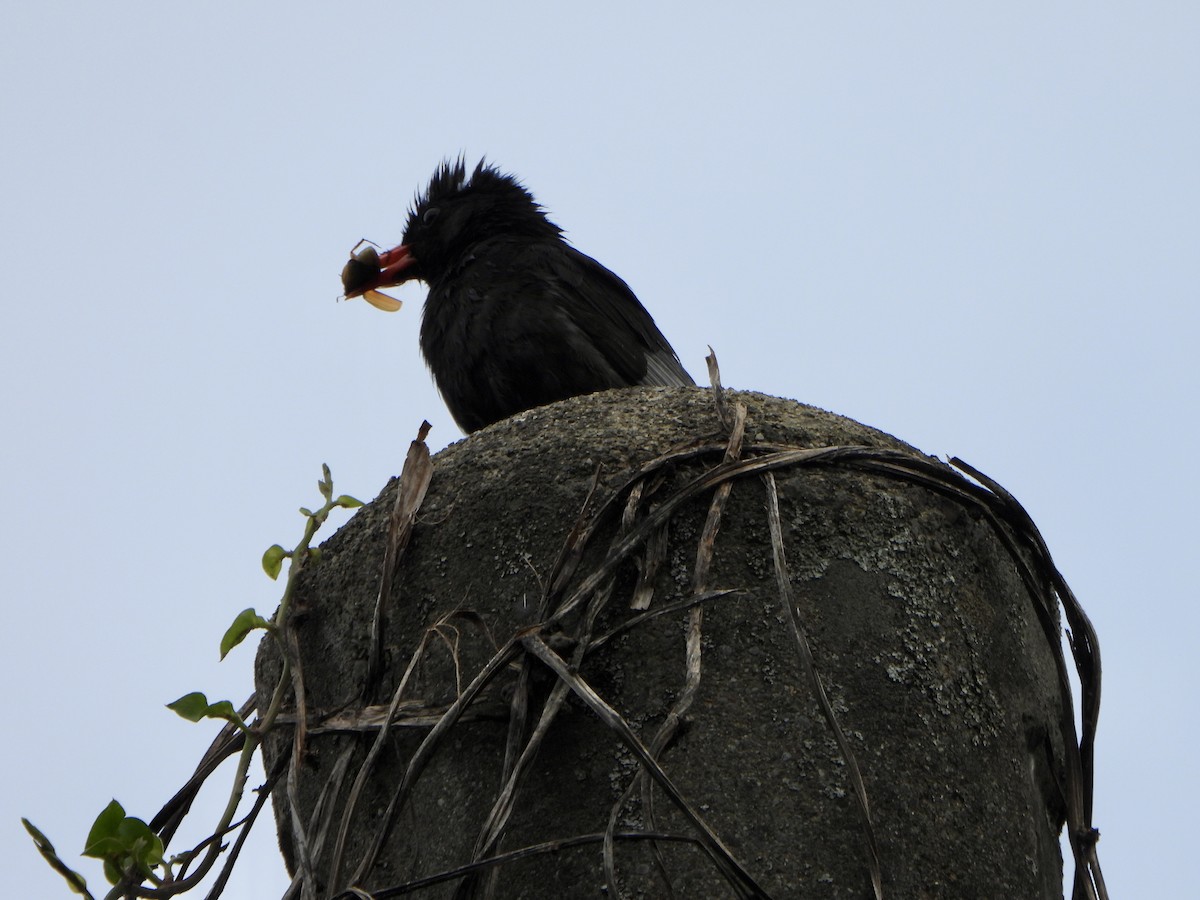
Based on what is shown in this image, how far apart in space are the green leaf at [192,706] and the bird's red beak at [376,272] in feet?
12.0

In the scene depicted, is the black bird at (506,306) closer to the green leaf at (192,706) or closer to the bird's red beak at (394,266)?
the bird's red beak at (394,266)

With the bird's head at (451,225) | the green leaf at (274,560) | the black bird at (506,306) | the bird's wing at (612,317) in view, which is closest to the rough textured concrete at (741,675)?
the green leaf at (274,560)

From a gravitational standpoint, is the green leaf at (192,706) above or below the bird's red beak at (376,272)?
below

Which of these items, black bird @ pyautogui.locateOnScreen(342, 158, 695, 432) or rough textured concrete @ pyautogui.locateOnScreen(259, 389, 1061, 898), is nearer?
rough textured concrete @ pyautogui.locateOnScreen(259, 389, 1061, 898)

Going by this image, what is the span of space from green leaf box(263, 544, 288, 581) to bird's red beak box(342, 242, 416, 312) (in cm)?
344

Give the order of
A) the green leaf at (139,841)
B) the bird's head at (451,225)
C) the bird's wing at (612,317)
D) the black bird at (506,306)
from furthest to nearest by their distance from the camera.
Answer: the bird's head at (451,225), the bird's wing at (612,317), the black bird at (506,306), the green leaf at (139,841)

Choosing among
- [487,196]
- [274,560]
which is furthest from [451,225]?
[274,560]

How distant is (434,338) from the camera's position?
4906mm

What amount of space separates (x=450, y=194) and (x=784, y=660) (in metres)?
4.08

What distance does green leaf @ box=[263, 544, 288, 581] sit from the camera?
2.36 m

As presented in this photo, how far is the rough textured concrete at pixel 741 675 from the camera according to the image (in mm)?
1942

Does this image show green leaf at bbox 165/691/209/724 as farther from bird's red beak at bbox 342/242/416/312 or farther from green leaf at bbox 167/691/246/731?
bird's red beak at bbox 342/242/416/312

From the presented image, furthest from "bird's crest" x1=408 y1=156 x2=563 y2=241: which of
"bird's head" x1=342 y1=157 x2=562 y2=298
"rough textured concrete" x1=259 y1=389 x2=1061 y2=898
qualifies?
"rough textured concrete" x1=259 y1=389 x2=1061 y2=898

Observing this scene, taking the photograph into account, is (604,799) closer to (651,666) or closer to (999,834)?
(651,666)
